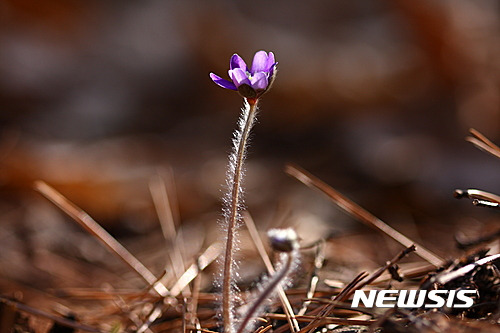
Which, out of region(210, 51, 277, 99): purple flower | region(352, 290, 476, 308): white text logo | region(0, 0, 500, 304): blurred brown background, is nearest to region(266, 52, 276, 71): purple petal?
region(210, 51, 277, 99): purple flower

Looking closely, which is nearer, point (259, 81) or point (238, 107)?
point (259, 81)

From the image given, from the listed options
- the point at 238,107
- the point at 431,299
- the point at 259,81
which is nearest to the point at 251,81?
the point at 259,81

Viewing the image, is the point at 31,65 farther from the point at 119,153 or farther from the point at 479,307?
the point at 479,307

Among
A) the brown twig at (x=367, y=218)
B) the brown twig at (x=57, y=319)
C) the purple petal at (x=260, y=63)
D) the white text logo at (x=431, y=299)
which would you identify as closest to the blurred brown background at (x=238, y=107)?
the brown twig at (x=367, y=218)

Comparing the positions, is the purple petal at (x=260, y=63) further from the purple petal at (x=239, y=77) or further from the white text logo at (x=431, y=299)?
the white text logo at (x=431, y=299)

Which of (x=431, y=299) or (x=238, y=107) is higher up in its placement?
(x=238, y=107)

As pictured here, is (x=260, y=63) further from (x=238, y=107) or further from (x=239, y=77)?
(x=238, y=107)
